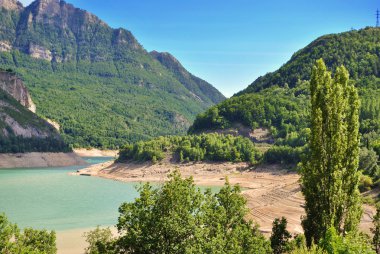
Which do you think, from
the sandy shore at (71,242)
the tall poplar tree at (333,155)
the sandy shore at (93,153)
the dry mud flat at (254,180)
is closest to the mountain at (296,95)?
the dry mud flat at (254,180)

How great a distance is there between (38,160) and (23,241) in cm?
12130

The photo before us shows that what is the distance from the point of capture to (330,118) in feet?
61.6

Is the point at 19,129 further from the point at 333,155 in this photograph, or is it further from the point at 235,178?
the point at 333,155

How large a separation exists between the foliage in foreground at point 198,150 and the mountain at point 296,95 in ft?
35.7

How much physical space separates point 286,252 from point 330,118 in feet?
36.7

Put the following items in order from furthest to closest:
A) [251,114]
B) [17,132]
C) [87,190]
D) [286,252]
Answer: [17,132]
[251,114]
[87,190]
[286,252]

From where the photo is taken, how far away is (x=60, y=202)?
63.2 meters

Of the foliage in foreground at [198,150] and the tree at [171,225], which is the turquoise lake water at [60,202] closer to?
the foliage in foreground at [198,150]

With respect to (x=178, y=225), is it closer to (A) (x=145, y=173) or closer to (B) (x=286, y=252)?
(B) (x=286, y=252)

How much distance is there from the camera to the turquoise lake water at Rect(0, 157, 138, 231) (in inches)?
1924

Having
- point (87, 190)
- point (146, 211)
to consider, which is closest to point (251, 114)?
point (87, 190)

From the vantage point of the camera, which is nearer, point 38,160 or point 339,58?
point 38,160

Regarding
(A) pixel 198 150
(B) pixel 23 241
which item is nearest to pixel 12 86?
(A) pixel 198 150

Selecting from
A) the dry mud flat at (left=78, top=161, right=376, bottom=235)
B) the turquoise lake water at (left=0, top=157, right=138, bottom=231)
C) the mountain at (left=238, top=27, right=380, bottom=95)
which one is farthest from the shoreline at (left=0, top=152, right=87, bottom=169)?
the mountain at (left=238, top=27, right=380, bottom=95)
